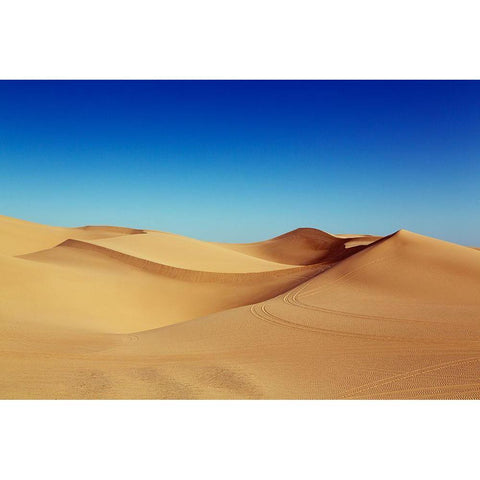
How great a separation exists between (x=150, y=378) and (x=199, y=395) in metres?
0.94

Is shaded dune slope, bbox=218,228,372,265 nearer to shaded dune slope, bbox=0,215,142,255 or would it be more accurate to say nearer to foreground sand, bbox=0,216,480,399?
shaded dune slope, bbox=0,215,142,255

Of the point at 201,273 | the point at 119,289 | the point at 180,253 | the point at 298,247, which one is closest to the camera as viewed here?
the point at 119,289

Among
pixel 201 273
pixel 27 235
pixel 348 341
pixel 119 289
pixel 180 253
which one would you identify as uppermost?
pixel 27 235

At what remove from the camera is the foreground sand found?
533 cm

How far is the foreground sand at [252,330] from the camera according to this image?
5.33m

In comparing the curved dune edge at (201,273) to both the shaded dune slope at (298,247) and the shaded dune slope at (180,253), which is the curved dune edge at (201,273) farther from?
the shaded dune slope at (298,247)

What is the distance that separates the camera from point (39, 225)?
42.1 metres

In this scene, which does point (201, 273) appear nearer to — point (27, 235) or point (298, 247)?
point (298, 247)

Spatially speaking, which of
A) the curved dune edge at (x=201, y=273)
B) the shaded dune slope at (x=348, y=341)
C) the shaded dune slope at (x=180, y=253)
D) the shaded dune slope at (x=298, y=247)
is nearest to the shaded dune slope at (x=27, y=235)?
the shaded dune slope at (x=180, y=253)

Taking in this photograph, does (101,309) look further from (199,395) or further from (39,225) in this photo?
(39,225)

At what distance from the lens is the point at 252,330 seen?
8133 millimetres

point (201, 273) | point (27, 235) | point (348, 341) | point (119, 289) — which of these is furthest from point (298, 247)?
point (348, 341)

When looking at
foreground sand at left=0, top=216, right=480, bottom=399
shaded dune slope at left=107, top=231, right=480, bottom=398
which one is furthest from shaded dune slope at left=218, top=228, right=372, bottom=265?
shaded dune slope at left=107, top=231, right=480, bottom=398

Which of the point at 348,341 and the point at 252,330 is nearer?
the point at 348,341
